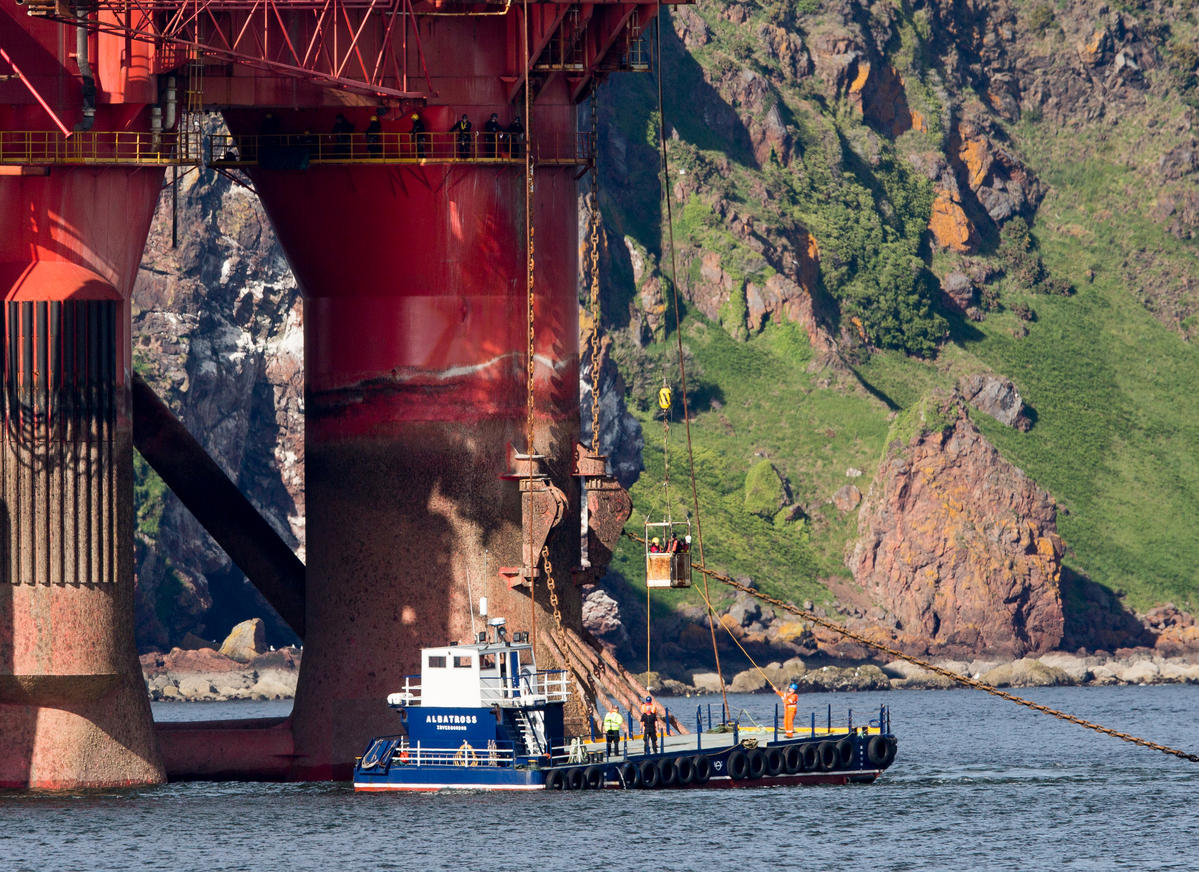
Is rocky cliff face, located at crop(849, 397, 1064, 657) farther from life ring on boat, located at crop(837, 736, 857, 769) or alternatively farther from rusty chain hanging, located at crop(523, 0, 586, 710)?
rusty chain hanging, located at crop(523, 0, 586, 710)

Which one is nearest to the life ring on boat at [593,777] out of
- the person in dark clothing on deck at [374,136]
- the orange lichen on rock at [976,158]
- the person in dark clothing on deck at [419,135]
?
the person in dark clothing on deck at [419,135]

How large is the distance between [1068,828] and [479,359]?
21419mm

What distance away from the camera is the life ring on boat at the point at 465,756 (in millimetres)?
74500

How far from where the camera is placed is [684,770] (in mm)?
75375

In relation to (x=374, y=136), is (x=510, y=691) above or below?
below

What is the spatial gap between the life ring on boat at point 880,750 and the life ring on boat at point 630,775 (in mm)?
7336

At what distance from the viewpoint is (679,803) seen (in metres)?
74.6

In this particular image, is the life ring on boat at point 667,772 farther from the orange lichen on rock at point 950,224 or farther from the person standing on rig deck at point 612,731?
the orange lichen on rock at point 950,224

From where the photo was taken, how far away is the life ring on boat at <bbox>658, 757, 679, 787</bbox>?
75.4 meters

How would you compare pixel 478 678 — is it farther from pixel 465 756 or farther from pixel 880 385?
pixel 880 385

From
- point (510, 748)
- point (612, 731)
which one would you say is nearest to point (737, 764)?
point (612, 731)

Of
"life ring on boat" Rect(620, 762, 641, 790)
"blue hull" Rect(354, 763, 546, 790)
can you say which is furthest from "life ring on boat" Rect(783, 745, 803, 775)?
"blue hull" Rect(354, 763, 546, 790)

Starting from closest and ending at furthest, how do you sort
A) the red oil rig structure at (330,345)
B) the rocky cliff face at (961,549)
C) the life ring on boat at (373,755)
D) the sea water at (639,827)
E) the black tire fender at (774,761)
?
1. the sea water at (639,827)
2. the red oil rig structure at (330,345)
3. the life ring on boat at (373,755)
4. the black tire fender at (774,761)
5. the rocky cliff face at (961,549)

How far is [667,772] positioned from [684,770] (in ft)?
1.61
